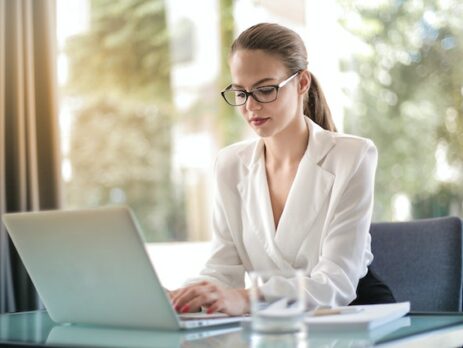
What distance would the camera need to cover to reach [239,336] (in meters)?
1.32

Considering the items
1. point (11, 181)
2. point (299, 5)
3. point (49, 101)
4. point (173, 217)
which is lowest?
point (173, 217)

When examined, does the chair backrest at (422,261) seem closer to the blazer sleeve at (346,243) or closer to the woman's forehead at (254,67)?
the blazer sleeve at (346,243)

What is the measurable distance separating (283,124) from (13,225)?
2.60 ft

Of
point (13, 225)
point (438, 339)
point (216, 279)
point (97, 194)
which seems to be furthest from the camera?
point (97, 194)

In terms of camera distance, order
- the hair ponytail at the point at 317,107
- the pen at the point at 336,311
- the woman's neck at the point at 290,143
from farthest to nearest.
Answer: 1. the hair ponytail at the point at 317,107
2. the woman's neck at the point at 290,143
3. the pen at the point at 336,311

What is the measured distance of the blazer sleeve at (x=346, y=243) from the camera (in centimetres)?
173

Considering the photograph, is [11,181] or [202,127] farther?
[202,127]

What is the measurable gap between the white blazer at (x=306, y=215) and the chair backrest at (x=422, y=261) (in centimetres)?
14

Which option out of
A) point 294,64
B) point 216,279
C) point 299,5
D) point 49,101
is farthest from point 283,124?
point 299,5

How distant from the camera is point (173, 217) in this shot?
4.79 m

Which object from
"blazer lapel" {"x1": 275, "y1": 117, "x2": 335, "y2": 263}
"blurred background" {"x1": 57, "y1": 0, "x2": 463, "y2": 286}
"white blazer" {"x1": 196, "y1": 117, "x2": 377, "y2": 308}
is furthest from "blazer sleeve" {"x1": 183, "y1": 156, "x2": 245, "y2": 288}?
"blurred background" {"x1": 57, "y1": 0, "x2": 463, "y2": 286}

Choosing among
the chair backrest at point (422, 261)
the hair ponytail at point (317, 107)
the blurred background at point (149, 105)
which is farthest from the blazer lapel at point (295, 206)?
the blurred background at point (149, 105)

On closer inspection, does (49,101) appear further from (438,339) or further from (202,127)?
(438,339)

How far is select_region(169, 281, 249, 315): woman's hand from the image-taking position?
5.04 feet
